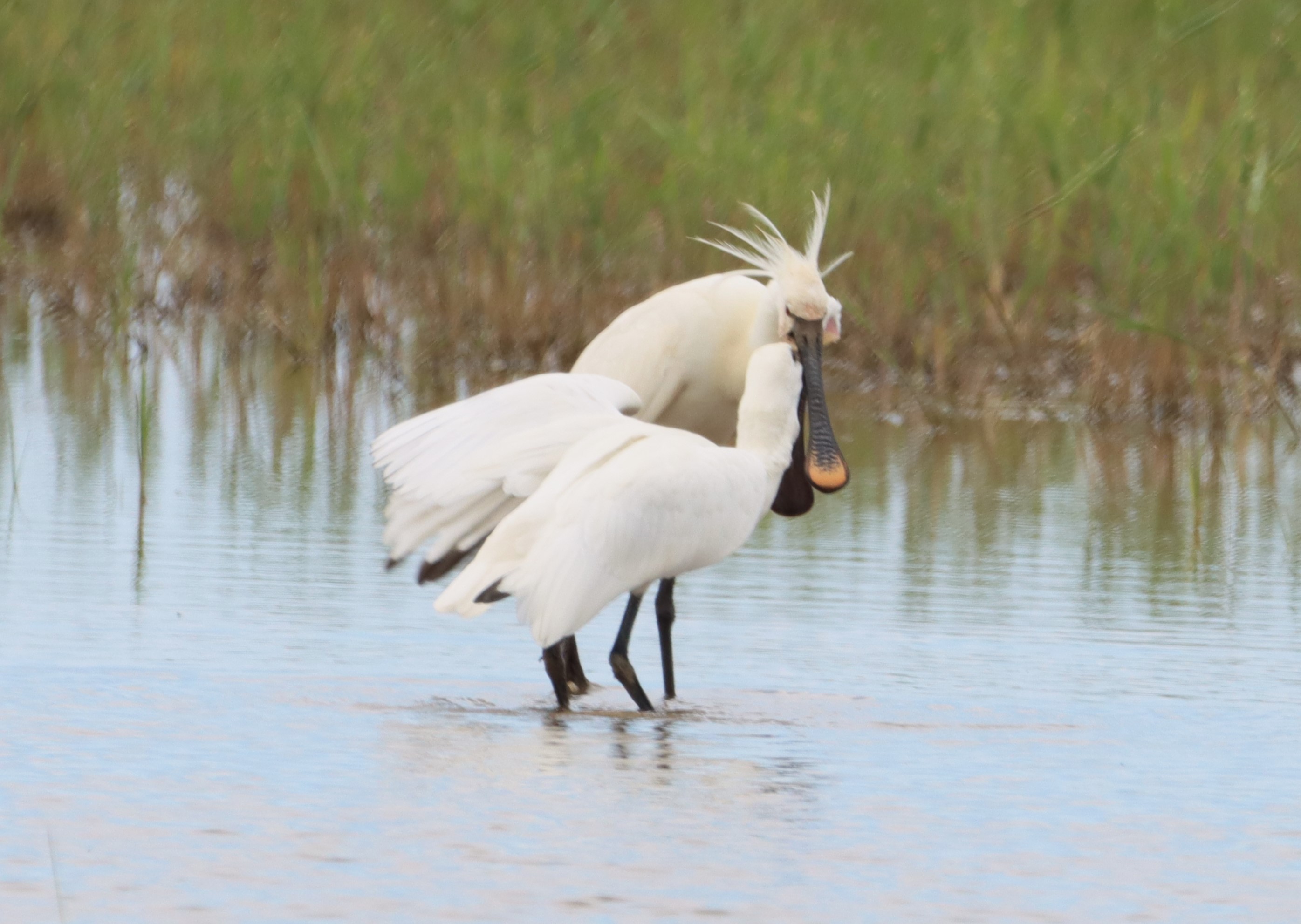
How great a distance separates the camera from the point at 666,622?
6293 millimetres

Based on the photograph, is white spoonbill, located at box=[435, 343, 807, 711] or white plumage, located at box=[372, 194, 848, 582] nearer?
white spoonbill, located at box=[435, 343, 807, 711]

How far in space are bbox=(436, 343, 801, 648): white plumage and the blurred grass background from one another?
425 cm

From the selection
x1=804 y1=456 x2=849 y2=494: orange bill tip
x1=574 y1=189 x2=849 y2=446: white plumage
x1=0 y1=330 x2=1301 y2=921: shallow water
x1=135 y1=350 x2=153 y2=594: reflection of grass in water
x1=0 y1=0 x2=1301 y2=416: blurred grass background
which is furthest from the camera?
x1=0 y1=0 x2=1301 y2=416: blurred grass background

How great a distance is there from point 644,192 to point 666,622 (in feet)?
18.0

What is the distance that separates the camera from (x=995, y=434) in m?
10.8

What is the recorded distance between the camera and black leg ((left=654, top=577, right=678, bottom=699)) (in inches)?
237

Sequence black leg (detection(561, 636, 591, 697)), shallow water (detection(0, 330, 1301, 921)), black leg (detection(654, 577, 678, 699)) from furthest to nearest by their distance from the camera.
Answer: black leg (detection(561, 636, 591, 697)) → black leg (detection(654, 577, 678, 699)) → shallow water (detection(0, 330, 1301, 921))

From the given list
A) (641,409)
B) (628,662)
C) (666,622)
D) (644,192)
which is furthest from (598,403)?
(644,192)

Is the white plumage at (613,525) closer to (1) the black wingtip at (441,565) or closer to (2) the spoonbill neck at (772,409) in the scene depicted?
(2) the spoonbill neck at (772,409)

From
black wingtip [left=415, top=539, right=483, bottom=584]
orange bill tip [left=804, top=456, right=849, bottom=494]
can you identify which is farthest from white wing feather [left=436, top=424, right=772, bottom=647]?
orange bill tip [left=804, top=456, right=849, bottom=494]

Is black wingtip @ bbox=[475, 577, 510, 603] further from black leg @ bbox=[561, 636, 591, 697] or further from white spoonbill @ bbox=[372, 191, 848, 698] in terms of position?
black leg @ bbox=[561, 636, 591, 697]

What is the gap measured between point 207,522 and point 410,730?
2.66m

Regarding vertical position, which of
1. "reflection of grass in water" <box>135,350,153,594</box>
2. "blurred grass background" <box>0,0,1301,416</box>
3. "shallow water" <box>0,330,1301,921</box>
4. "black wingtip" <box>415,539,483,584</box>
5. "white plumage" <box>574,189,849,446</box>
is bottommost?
"shallow water" <box>0,330,1301,921</box>

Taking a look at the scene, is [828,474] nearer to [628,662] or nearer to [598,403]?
[598,403]
